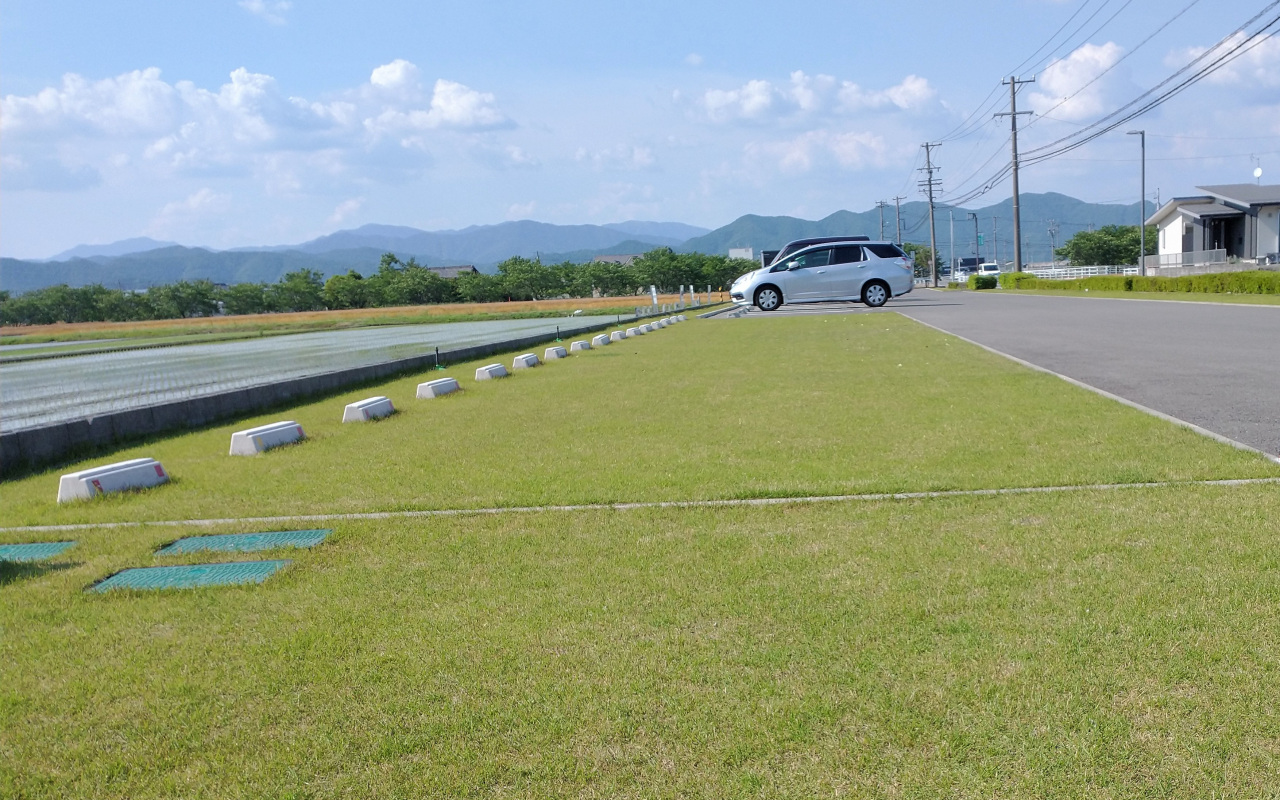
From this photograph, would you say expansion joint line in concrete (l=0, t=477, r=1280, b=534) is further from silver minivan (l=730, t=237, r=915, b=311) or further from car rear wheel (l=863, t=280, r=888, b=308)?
car rear wheel (l=863, t=280, r=888, b=308)

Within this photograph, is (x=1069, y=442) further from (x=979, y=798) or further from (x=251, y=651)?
(x=251, y=651)

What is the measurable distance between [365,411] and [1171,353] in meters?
10.5

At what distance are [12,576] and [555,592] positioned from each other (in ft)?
9.52

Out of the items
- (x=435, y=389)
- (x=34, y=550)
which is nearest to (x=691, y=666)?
(x=34, y=550)

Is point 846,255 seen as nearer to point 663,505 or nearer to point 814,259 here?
point 814,259

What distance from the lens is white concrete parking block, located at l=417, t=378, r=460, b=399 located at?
1260cm

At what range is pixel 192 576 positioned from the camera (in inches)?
191

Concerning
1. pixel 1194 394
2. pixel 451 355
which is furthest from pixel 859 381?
pixel 451 355

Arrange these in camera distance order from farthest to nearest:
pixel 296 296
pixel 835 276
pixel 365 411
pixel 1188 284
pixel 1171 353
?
pixel 296 296
pixel 1188 284
pixel 835 276
pixel 1171 353
pixel 365 411

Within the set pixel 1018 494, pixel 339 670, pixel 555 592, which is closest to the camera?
pixel 339 670

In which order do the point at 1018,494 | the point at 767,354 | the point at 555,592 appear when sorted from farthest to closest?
the point at 767,354 < the point at 1018,494 < the point at 555,592

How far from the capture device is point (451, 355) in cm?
1997

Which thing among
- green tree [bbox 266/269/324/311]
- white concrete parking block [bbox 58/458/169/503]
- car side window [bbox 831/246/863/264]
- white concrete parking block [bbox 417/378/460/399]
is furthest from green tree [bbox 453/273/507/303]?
white concrete parking block [bbox 58/458/169/503]

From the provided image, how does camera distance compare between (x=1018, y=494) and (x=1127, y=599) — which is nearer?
(x=1127, y=599)
